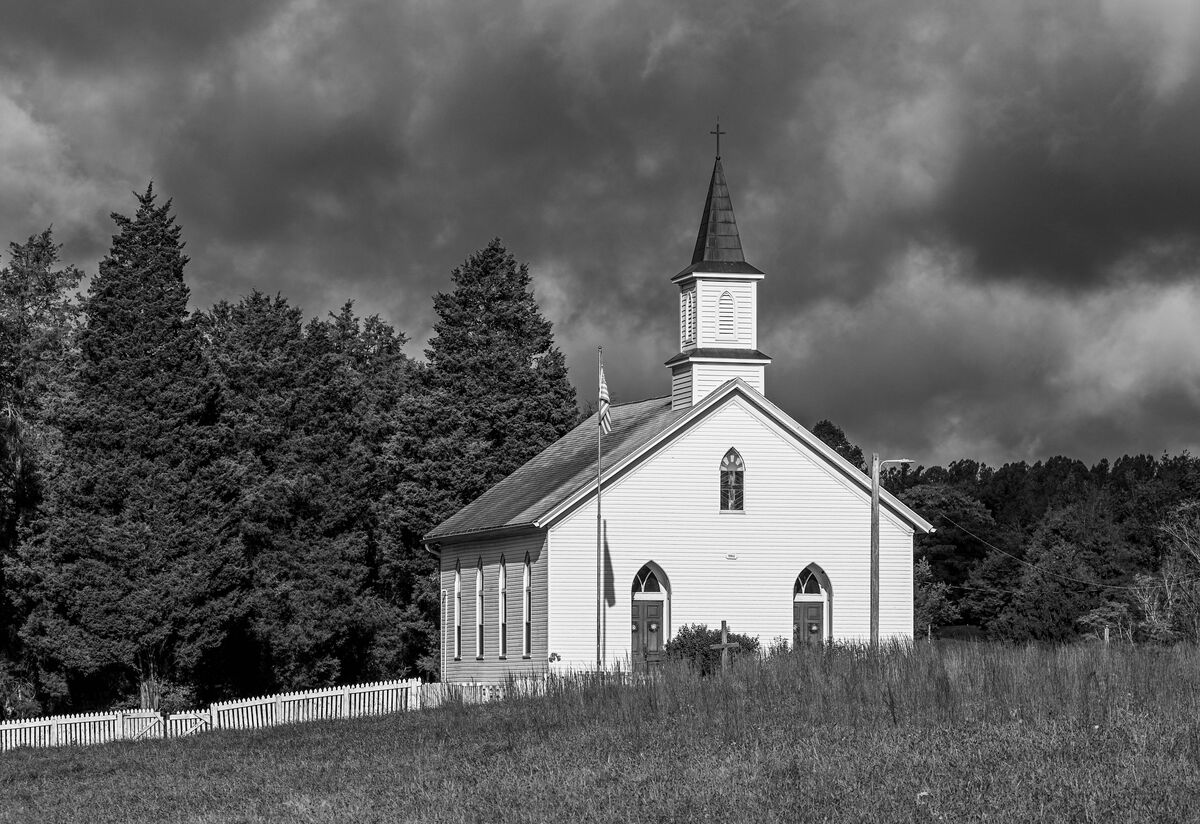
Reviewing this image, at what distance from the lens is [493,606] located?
167 ft

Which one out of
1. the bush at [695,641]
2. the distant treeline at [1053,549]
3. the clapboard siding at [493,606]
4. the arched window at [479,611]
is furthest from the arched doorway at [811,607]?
the distant treeline at [1053,549]

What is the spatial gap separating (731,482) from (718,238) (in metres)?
8.02

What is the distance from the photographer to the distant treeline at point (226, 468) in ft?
156

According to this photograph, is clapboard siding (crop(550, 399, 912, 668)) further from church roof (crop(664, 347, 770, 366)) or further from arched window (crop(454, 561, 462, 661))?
arched window (crop(454, 561, 462, 661))

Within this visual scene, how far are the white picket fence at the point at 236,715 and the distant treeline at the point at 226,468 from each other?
8849 mm

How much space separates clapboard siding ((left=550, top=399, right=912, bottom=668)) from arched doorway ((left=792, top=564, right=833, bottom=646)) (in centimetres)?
25

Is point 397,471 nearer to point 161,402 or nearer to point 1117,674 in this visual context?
point 161,402

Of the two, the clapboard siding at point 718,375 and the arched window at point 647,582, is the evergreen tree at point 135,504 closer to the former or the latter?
the arched window at point 647,582

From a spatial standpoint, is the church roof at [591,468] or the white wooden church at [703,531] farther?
the church roof at [591,468]

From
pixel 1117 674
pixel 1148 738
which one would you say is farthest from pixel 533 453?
pixel 1148 738

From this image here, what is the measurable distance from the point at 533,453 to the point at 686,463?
1981cm

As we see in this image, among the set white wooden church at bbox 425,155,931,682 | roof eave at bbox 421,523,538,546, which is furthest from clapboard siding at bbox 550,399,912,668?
roof eave at bbox 421,523,538,546

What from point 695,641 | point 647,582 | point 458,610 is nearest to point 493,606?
point 458,610

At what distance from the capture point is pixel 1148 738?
18016 millimetres
